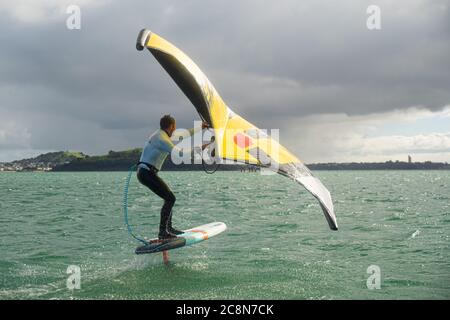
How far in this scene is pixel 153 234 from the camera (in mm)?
18500

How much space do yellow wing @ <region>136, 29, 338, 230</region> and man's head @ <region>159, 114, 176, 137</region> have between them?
70 centimetres

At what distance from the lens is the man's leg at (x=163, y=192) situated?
32.9 ft

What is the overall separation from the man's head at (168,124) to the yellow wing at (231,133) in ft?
2.29

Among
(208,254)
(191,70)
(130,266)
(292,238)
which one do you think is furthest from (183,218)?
(191,70)

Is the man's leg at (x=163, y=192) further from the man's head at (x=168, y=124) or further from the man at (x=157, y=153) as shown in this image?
the man's head at (x=168, y=124)

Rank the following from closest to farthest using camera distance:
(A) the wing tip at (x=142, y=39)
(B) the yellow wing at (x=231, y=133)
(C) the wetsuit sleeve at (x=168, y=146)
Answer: (A) the wing tip at (x=142, y=39), (B) the yellow wing at (x=231, y=133), (C) the wetsuit sleeve at (x=168, y=146)

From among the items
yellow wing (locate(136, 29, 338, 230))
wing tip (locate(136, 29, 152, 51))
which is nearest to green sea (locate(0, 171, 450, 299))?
yellow wing (locate(136, 29, 338, 230))

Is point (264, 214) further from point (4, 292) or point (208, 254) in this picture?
point (4, 292)

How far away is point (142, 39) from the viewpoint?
25.8 ft

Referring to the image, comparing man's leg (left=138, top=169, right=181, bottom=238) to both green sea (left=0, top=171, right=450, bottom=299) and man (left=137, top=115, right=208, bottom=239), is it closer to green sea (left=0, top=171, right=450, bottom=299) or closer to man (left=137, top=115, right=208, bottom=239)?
man (left=137, top=115, right=208, bottom=239)

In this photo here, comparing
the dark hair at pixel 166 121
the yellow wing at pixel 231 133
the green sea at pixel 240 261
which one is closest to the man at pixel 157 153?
the dark hair at pixel 166 121

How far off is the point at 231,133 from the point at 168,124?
5.04 feet

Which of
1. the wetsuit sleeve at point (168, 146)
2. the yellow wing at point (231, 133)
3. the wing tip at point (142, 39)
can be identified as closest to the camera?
the wing tip at point (142, 39)

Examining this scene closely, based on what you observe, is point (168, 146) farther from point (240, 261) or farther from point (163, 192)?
point (240, 261)
